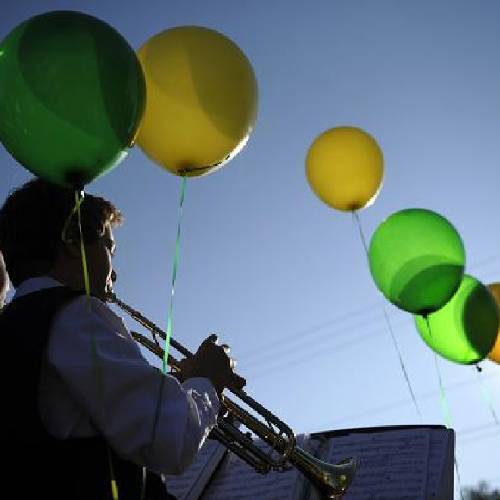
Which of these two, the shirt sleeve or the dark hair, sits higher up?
the dark hair

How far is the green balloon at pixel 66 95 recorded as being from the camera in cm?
180

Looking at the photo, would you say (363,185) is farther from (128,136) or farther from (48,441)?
(48,441)

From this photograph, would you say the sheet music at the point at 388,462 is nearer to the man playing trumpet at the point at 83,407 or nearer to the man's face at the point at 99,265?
the man playing trumpet at the point at 83,407

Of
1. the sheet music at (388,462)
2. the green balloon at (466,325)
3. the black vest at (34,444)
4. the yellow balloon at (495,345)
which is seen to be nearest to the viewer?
the black vest at (34,444)

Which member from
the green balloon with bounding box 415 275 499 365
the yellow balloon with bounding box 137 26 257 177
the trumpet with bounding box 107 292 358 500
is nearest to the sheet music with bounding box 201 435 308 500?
the trumpet with bounding box 107 292 358 500

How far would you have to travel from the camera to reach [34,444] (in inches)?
60.5

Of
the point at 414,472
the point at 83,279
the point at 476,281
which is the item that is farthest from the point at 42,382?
the point at 476,281

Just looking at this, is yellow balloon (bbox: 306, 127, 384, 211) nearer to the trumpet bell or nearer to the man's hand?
the trumpet bell

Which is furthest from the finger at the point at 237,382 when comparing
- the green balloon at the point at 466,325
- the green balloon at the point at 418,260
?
the green balloon at the point at 466,325

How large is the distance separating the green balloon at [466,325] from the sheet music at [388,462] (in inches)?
26.4

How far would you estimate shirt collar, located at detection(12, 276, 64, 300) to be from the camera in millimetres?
1809

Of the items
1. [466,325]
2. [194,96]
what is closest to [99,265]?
[194,96]

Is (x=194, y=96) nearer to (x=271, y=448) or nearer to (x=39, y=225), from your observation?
(x=39, y=225)

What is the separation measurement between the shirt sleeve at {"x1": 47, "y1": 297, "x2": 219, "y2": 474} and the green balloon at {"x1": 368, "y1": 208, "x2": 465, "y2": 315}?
1.81 m
